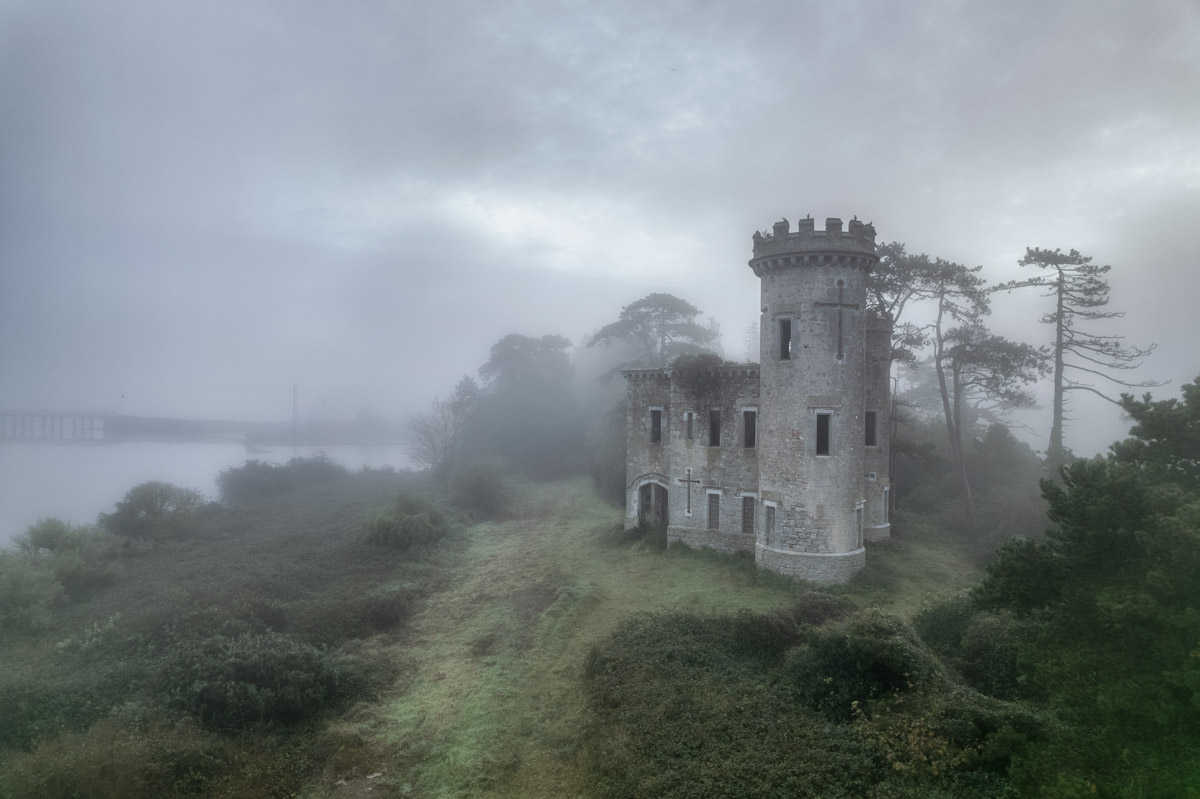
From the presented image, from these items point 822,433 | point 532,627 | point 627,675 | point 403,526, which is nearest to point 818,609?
point 627,675

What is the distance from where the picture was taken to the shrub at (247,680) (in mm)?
11602

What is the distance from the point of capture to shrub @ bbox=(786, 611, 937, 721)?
1084 cm

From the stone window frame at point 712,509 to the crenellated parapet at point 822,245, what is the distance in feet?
29.1

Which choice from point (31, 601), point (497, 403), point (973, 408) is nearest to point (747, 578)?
point (31, 601)

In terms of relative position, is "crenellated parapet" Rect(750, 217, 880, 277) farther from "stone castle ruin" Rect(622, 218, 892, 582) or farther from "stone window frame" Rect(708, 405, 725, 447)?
"stone window frame" Rect(708, 405, 725, 447)

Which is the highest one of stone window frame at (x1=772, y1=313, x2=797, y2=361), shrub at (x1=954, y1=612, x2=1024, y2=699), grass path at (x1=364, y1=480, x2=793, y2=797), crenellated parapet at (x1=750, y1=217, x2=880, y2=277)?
crenellated parapet at (x1=750, y1=217, x2=880, y2=277)

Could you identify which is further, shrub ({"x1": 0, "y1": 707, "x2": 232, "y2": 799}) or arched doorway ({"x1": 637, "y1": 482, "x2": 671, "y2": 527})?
arched doorway ({"x1": 637, "y1": 482, "x2": 671, "y2": 527})

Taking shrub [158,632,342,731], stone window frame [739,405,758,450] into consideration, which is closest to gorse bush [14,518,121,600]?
shrub [158,632,342,731]

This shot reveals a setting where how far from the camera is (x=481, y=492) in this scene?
34.5 metres

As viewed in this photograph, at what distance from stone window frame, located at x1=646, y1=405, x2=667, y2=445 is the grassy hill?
4489mm

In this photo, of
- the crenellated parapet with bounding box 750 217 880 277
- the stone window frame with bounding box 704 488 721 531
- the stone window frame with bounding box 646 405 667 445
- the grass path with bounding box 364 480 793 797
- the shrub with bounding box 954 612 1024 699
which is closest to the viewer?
the grass path with bounding box 364 480 793 797

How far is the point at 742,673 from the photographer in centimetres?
1259

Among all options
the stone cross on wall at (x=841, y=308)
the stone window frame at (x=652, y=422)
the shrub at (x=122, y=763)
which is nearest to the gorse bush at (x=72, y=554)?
the shrub at (x=122, y=763)

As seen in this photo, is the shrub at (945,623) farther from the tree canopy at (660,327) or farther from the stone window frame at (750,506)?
the tree canopy at (660,327)
